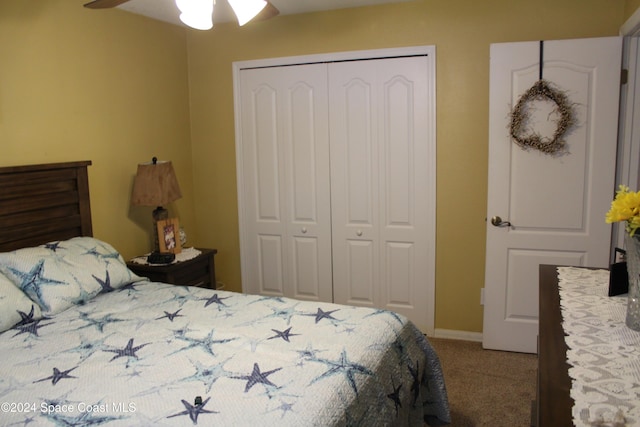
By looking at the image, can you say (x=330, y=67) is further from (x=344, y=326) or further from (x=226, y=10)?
(x=344, y=326)

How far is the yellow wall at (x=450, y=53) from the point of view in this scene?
312cm

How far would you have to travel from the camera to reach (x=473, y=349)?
336 cm

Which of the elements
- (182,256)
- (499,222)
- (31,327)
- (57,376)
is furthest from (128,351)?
(499,222)

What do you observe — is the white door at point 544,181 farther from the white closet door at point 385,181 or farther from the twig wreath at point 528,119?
the white closet door at point 385,181

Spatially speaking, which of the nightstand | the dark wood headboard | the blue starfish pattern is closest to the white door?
the nightstand

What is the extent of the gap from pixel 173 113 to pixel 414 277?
85.1 inches

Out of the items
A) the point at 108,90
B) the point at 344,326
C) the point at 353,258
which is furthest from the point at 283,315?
the point at 108,90

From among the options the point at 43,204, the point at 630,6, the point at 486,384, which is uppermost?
the point at 630,6

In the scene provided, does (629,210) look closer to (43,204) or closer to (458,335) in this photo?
(458,335)

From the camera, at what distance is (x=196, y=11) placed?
201cm

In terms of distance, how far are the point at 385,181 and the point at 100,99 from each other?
76.1 inches

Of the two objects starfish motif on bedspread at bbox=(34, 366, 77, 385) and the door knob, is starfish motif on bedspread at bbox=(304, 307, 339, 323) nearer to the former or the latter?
starfish motif on bedspread at bbox=(34, 366, 77, 385)

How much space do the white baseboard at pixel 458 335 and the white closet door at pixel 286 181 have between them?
33.9 inches

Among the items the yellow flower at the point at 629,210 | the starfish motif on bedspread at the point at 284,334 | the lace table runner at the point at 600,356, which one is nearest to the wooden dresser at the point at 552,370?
the lace table runner at the point at 600,356
